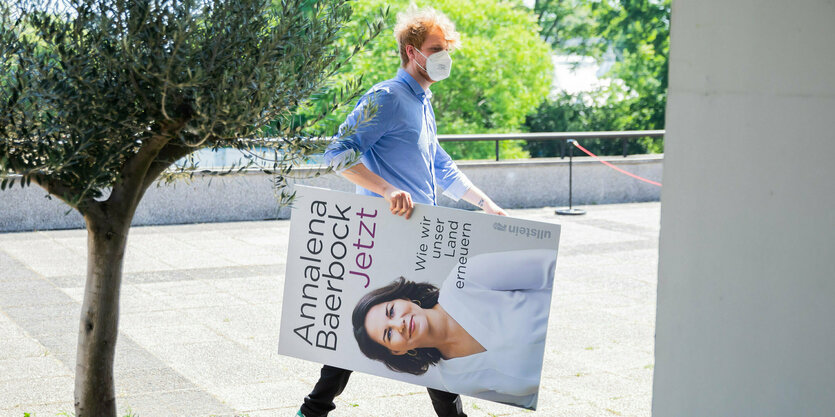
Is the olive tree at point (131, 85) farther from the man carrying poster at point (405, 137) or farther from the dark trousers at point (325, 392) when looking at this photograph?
the dark trousers at point (325, 392)

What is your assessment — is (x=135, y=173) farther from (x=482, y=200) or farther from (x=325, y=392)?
(x=482, y=200)

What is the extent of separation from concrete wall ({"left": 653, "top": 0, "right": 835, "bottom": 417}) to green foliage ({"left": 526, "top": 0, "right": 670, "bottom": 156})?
65.1 ft

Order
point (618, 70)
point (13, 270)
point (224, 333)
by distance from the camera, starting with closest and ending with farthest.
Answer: point (224, 333), point (13, 270), point (618, 70)

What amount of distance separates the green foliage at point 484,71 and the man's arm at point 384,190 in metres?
18.0

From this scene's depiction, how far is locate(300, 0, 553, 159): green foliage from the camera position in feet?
72.1

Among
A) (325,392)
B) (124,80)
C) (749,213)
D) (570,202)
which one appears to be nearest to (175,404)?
(325,392)

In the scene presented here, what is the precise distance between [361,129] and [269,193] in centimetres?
866

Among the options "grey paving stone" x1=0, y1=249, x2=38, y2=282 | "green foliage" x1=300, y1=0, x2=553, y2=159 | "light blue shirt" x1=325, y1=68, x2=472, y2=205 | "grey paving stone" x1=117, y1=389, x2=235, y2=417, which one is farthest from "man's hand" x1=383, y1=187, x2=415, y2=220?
"green foliage" x1=300, y1=0, x2=553, y2=159

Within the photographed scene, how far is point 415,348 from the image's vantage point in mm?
3795

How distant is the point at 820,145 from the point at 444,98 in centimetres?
2055

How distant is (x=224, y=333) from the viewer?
6.31 meters

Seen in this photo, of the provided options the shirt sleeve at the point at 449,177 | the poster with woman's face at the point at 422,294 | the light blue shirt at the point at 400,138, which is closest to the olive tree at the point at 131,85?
the light blue shirt at the point at 400,138

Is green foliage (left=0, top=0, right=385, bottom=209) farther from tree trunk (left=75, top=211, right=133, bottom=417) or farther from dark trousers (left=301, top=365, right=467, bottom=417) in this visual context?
dark trousers (left=301, top=365, right=467, bottom=417)

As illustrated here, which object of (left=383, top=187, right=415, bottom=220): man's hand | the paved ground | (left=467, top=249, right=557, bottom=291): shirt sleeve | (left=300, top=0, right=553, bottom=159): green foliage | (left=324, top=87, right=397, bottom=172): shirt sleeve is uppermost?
(left=300, top=0, right=553, bottom=159): green foliage
